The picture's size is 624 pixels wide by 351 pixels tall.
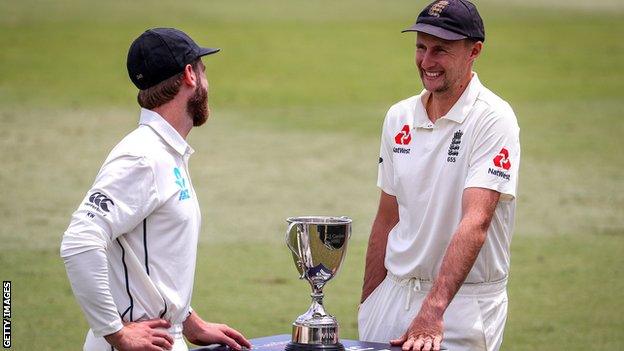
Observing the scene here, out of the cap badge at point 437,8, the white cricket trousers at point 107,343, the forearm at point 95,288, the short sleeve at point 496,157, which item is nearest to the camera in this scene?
the forearm at point 95,288

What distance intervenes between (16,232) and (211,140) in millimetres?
4936

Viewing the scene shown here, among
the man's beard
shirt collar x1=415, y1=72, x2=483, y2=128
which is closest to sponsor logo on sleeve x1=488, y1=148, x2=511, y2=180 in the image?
shirt collar x1=415, y1=72, x2=483, y2=128

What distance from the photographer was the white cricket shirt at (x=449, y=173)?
4566 mm

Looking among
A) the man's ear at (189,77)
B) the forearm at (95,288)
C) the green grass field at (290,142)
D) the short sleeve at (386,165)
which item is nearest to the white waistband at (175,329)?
the forearm at (95,288)

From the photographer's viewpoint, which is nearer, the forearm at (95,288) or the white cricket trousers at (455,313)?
the forearm at (95,288)

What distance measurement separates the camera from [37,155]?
46.2 feet

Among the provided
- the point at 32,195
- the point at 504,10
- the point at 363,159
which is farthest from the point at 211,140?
the point at 504,10

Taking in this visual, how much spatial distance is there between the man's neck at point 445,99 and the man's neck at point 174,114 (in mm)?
1005

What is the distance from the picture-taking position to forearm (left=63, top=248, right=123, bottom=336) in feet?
12.7

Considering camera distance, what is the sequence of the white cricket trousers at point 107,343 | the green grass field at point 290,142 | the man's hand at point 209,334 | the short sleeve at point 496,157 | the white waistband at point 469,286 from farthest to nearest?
1. the green grass field at point 290,142
2. the white waistband at point 469,286
3. the short sleeve at point 496,157
4. the man's hand at point 209,334
5. the white cricket trousers at point 107,343

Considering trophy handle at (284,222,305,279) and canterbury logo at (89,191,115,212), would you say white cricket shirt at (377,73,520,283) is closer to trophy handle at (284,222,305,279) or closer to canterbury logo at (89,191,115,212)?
trophy handle at (284,222,305,279)

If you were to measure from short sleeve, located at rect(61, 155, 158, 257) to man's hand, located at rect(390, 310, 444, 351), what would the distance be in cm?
98

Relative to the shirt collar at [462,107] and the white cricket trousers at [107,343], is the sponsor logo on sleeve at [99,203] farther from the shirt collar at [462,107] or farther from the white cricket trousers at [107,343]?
the shirt collar at [462,107]

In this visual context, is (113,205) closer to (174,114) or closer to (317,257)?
(174,114)
